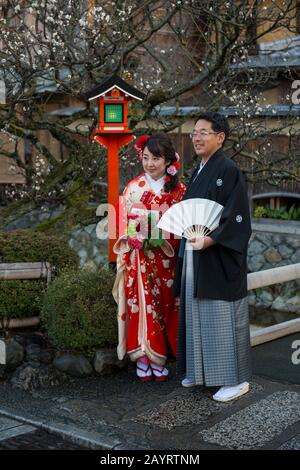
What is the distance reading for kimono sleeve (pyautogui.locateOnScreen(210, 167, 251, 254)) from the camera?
469 centimetres

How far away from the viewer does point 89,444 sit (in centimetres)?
432

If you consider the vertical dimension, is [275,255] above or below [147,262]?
below

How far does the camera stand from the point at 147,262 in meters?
5.46

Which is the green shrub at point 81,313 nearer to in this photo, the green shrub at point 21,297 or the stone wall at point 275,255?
the green shrub at point 21,297

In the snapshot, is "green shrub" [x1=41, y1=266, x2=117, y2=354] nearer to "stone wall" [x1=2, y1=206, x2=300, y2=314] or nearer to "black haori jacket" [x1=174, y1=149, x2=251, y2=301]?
"black haori jacket" [x1=174, y1=149, x2=251, y2=301]

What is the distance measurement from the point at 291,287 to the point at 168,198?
27.0ft

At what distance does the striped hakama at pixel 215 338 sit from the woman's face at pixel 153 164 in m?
0.76

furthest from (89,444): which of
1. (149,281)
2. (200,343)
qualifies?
(149,281)

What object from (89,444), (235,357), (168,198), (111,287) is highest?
(168,198)

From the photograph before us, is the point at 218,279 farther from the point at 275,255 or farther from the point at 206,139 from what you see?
the point at 275,255

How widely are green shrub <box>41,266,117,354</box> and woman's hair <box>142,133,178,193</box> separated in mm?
1070

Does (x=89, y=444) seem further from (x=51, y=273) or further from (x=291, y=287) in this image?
(x=291, y=287)

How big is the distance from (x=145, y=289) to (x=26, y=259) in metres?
1.26

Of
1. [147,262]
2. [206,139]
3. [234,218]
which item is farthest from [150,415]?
[206,139]
